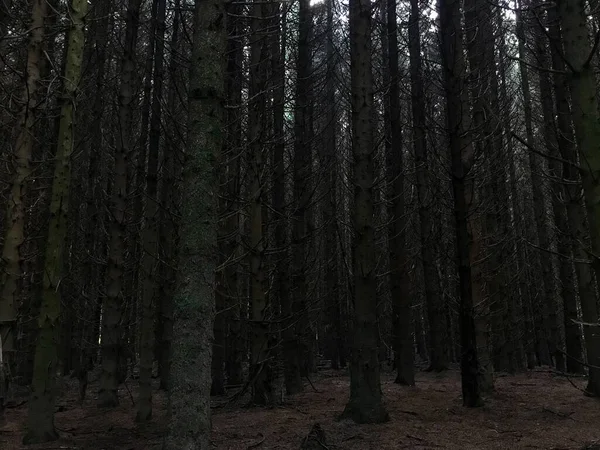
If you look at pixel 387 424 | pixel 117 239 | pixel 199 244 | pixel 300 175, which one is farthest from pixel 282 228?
pixel 199 244

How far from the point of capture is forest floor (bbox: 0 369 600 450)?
5277 millimetres

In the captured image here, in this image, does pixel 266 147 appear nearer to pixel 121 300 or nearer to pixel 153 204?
pixel 153 204

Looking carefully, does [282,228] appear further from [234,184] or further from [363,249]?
[363,249]

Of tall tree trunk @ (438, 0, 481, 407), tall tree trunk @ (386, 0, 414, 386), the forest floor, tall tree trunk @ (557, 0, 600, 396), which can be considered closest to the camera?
tall tree trunk @ (557, 0, 600, 396)

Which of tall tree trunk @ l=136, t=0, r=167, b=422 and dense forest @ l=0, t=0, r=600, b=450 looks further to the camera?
tall tree trunk @ l=136, t=0, r=167, b=422

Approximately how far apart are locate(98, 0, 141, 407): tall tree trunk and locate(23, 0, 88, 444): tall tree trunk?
249cm

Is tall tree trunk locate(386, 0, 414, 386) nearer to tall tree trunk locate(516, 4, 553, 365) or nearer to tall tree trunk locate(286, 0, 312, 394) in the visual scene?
tall tree trunk locate(286, 0, 312, 394)

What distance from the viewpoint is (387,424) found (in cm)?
593

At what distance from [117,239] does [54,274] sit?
10.1 feet

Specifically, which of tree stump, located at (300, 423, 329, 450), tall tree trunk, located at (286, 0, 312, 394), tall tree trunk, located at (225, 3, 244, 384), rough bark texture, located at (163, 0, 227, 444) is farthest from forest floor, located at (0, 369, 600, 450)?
rough bark texture, located at (163, 0, 227, 444)

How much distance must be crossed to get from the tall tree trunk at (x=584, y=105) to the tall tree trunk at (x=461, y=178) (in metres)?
4.13

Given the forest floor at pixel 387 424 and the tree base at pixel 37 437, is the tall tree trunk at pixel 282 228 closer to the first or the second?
the forest floor at pixel 387 424

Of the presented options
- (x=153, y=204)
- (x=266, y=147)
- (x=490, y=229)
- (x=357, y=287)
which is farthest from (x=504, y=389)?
(x=153, y=204)

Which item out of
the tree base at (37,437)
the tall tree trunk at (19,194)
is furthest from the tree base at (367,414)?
the tall tree trunk at (19,194)
